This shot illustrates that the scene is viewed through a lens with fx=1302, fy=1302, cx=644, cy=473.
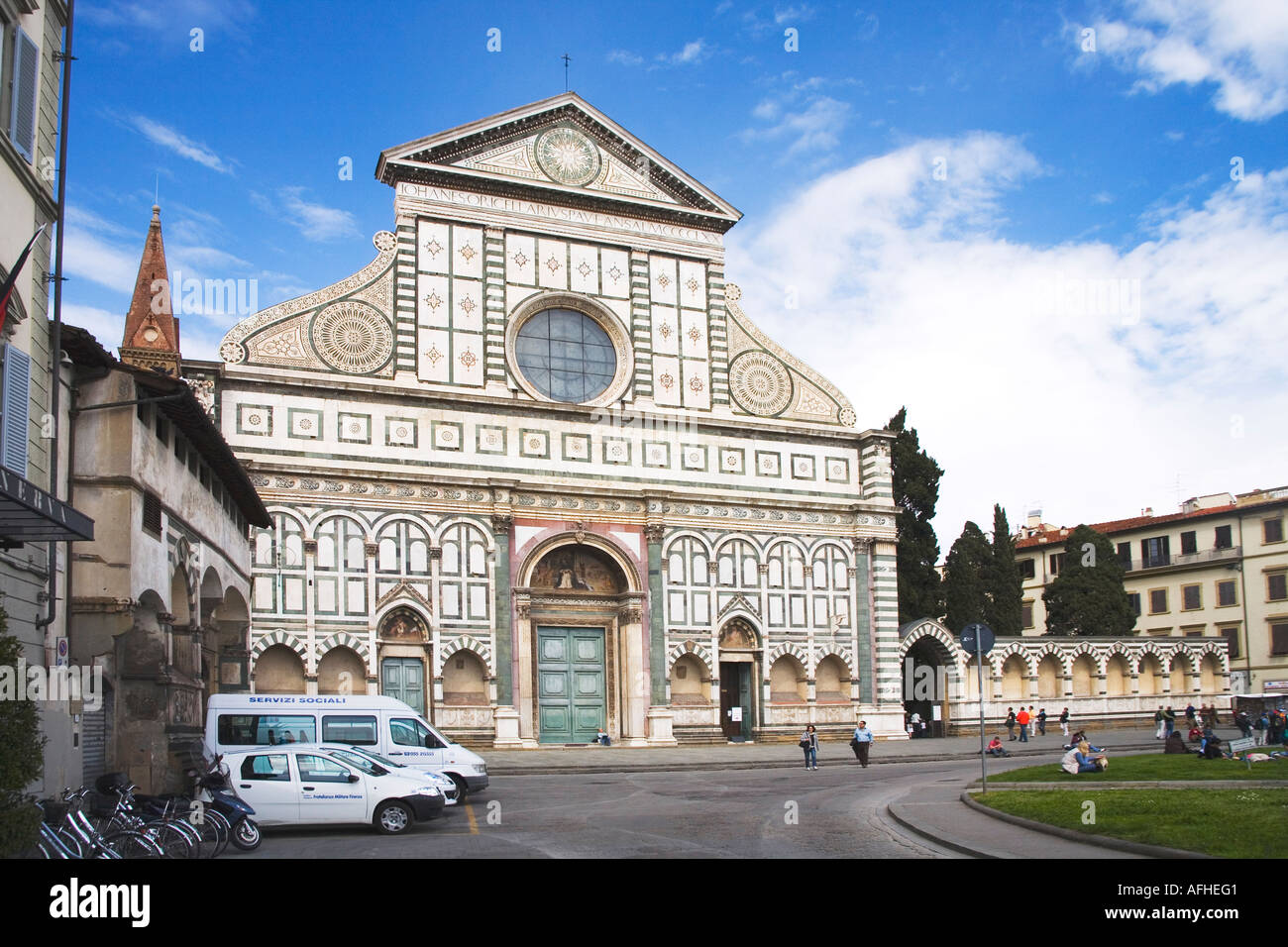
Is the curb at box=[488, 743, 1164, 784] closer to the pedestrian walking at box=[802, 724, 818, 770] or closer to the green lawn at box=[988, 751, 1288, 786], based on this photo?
the pedestrian walking at box=[802, 724, 818, 770]

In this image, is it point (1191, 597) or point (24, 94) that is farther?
point (1191, 597)

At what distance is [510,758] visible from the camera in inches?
1448

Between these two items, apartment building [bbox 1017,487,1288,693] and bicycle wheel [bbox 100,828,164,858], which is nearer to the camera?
bicycle wheel [bbox 100,828,164,858]

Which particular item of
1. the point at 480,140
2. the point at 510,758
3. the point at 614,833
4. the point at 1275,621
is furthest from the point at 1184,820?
the point at 1275,621

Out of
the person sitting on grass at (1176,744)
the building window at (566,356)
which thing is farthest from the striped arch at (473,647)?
the person sitting on grass at (1176,744)

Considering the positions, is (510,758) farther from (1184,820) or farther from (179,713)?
(1184,820)

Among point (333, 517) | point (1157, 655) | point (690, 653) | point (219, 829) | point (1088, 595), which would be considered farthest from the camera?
point (1088, 595)

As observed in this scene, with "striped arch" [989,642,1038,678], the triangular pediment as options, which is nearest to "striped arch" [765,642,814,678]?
"striped arch" [989,642,1038,678]

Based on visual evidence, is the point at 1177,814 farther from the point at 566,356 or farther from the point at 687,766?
the point at 566,356

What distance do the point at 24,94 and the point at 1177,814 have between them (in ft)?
59.3

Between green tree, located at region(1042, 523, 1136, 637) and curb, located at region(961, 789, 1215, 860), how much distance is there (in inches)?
1716

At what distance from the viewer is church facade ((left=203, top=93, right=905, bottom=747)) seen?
39.6 meters

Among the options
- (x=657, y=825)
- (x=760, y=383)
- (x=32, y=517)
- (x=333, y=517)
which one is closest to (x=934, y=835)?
(x=657, y=825)

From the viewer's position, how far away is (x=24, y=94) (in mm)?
17797
